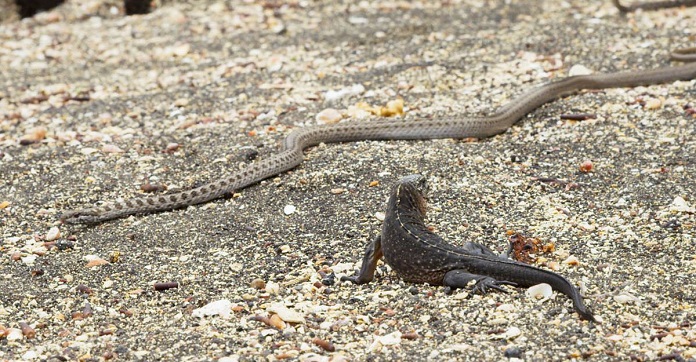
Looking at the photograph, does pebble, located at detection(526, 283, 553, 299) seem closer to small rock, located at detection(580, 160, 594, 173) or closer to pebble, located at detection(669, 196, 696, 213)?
pebble, located at detection(669, 196, 696, 213)

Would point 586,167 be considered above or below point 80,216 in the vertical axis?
above

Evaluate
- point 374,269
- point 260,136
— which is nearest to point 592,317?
point 374,269

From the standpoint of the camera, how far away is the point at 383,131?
1021 centimetres

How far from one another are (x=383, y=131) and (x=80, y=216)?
3398 mm

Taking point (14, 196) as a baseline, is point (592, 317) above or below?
above

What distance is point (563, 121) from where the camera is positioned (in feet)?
33.3

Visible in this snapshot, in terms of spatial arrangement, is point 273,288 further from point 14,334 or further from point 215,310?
point 14,334

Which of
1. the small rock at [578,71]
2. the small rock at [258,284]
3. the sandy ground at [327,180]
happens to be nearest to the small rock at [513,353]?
the sandy ground at [327,180]

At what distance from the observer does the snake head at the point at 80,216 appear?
8469 mm

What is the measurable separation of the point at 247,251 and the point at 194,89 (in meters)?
5.29

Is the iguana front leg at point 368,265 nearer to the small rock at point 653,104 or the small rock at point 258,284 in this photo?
the small rock at point 258,284

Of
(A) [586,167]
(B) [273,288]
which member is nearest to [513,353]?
(B) [273,288]

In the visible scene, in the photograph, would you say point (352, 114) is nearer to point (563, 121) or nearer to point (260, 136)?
point (260, 136)

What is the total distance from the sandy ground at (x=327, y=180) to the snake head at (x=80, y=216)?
93 millimetres
